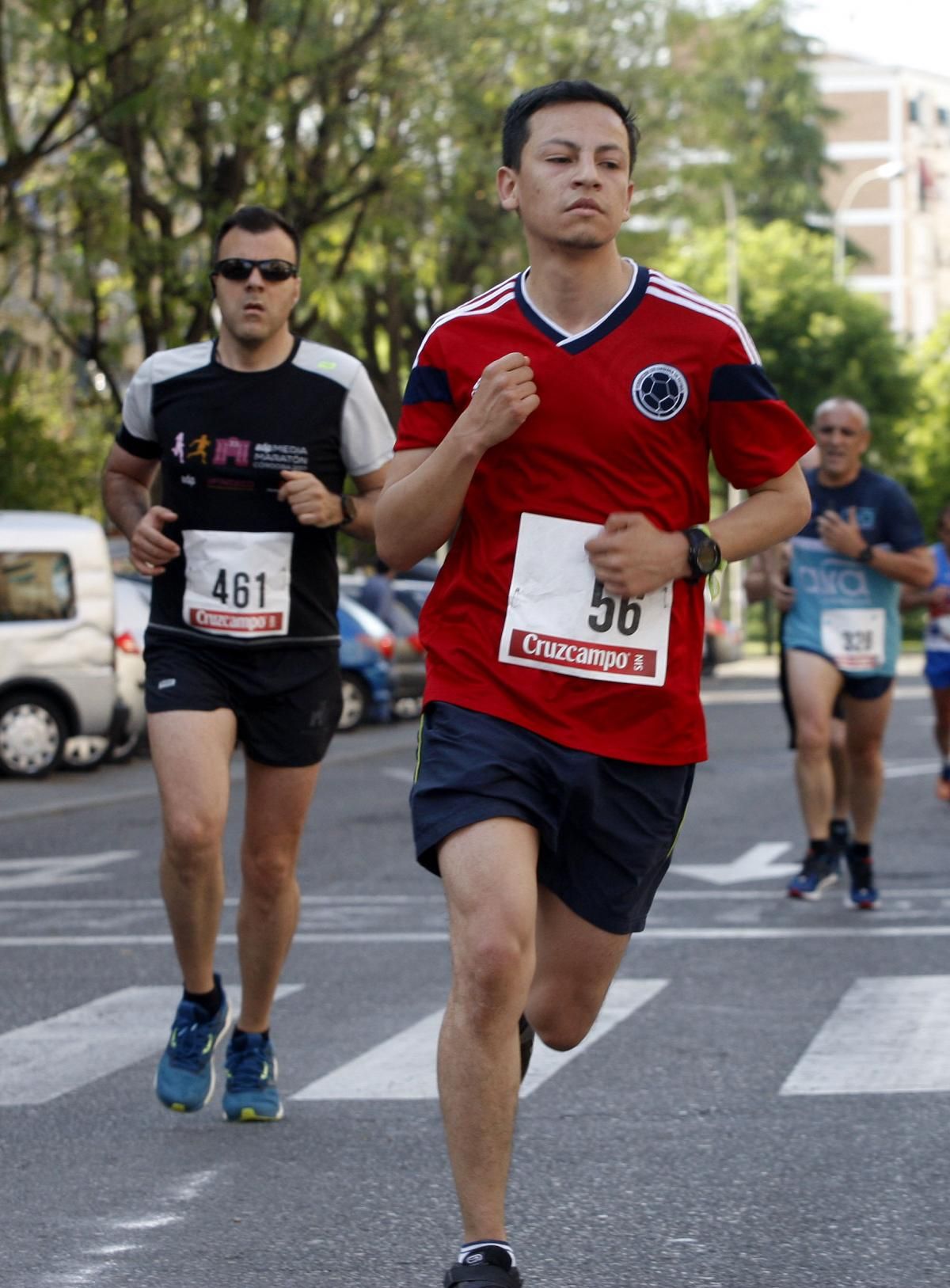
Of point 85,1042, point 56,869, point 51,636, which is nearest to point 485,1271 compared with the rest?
point 85,1042

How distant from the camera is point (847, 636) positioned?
10.2 metres

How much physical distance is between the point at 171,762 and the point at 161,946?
3.95m

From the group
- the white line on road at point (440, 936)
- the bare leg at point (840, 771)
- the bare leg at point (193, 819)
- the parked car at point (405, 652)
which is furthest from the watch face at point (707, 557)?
the parked car at point (405, 652)

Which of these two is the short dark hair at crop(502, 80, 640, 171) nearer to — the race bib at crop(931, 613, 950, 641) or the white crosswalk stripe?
the white crosswalk stripe

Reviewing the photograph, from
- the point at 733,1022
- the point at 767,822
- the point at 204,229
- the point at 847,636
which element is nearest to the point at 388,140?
the point at 204,229

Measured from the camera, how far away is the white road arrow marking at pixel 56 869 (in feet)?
40.2

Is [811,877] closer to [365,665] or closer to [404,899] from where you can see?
[404,899]

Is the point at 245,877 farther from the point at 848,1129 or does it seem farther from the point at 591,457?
the point at 591,457

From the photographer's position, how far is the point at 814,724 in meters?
10.2

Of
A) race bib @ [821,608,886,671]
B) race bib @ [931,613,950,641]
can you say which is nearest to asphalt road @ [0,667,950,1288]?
race bib @ [821,608,886,671]

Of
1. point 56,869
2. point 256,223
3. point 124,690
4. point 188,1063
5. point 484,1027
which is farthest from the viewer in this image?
point 124,690

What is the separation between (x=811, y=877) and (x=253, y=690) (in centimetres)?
521

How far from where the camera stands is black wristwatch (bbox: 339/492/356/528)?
5996 mm

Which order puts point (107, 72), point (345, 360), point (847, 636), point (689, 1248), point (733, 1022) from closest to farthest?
1. point (689, 1248)
2. point (345, 360)
3. point (733, 1022)
4. point (847, 636)
5. point (107, 72)
